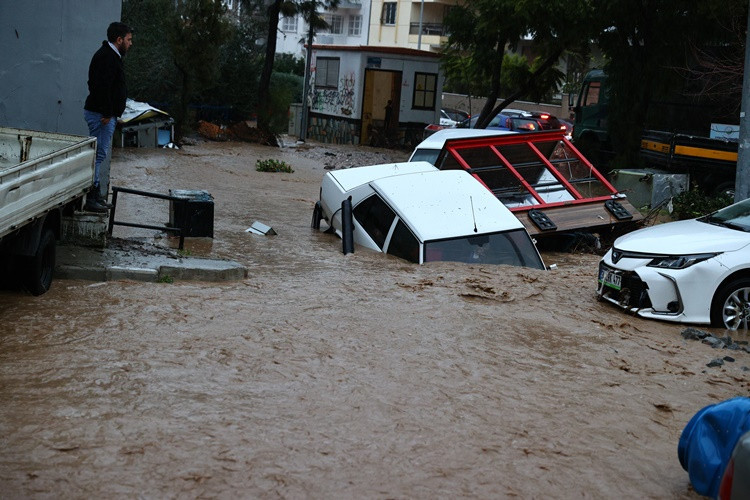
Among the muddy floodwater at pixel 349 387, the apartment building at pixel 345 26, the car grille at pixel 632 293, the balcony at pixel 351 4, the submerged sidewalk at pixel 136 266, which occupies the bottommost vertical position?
the muddy floodwater at pixel 349 387

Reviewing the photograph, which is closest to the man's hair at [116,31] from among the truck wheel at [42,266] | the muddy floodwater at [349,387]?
the truck wheel at [42,266]

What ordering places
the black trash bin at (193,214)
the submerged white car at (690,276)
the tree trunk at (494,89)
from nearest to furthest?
1. the submerged white car at (690,276)
2. the black trash bin at (193,214)
3. the tree trunk at (494,89)

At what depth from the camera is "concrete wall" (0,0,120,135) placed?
10.5 m

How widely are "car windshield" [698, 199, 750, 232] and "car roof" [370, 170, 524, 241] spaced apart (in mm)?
2201

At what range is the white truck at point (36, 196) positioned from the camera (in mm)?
7062

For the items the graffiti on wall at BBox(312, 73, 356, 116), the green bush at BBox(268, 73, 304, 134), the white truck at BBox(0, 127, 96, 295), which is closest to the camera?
the white truck at BBox(0, 127, 96, 295)

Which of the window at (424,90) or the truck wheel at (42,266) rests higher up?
the window at (424,90)

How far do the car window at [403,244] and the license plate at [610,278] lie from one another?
2.16 m

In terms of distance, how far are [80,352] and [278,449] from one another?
2340 millimetres

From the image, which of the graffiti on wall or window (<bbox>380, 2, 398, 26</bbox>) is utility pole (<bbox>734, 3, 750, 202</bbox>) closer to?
the graffiti on wall

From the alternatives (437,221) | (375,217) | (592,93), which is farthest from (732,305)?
(592,93)

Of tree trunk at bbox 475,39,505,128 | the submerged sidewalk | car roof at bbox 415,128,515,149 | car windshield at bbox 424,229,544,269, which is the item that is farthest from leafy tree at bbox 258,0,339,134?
the submerged sidewalk

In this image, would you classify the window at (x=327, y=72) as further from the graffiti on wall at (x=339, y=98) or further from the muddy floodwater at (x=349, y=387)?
the muddy floodwater at (x=349, y=387)

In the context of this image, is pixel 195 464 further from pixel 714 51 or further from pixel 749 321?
pixel 714 51
